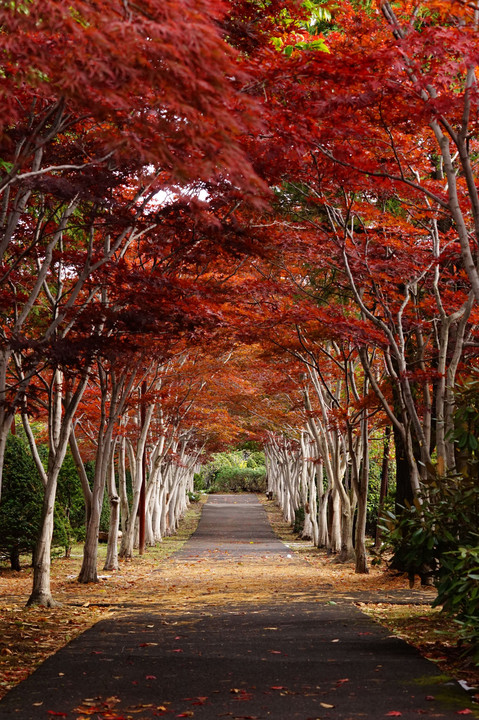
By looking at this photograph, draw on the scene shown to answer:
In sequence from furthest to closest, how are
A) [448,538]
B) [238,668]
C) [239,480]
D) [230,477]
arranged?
[239,480], [230,477], [448,538], [238,668]

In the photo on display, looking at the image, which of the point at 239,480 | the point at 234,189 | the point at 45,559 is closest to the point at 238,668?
the point at 45,559

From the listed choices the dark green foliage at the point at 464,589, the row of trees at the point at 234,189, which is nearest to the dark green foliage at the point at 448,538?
the dark green foliage at the point at 464,589

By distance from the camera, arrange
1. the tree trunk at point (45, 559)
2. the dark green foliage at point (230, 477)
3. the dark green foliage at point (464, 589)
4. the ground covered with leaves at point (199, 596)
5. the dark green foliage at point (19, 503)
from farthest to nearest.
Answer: the dark green foliage at point (230, 477), the dark green foliage at point (19, 503), the tree trunk at point (45, 559), the ground covered with leaves at point (199, 596), the dark green foliage at point (464, 589)

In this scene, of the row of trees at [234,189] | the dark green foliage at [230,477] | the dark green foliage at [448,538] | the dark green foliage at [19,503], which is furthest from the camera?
the dark green foliage at [230,477]

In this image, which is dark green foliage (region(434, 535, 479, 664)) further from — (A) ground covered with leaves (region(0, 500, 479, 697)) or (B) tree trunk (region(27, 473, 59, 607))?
(B) tree trunk (region(27, 473, 59, 607))

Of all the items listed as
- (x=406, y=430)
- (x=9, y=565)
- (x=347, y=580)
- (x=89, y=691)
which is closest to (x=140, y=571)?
(x=9, y=565)

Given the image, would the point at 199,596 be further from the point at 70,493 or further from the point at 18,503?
the point at 70,493

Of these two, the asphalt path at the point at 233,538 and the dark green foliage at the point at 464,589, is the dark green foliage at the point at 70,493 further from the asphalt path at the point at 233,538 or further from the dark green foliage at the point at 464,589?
the dark green foliage at the point at 464,589

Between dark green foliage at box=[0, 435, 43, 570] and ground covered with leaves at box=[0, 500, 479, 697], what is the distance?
0.84m

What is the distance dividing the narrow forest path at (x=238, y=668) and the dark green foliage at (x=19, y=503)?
15.9 ft

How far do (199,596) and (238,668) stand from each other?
6088 millimetres

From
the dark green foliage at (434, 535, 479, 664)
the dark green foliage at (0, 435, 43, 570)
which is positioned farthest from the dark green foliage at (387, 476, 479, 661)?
the dark green foliage at (0, 435, 43, 570)

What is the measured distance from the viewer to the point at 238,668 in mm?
6465

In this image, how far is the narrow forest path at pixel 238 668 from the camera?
5.12 metres
